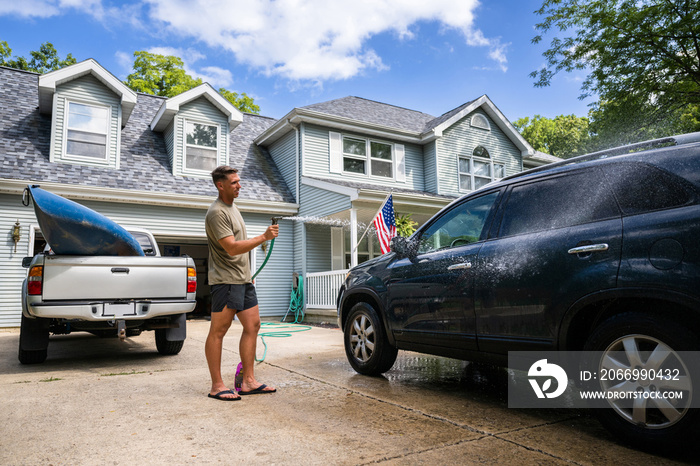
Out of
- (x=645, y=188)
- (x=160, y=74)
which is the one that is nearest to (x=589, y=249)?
(x=645, y=188)

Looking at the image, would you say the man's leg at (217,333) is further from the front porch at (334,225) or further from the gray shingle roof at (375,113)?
the gray shingle roof at (375,113)

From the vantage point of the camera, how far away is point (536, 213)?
127 inches

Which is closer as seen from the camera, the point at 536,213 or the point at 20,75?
the point at 536,213

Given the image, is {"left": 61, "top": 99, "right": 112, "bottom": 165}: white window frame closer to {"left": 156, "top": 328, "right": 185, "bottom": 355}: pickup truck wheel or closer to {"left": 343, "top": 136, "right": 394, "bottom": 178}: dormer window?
{"left": 343, "top": 136, "right": 394, "bottom": 178}: dormer window

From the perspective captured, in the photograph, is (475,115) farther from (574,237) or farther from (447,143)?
(574,237)

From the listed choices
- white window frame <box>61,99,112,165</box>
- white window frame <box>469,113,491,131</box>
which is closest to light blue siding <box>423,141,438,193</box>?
white window frame <box>469,113,491,131</box>

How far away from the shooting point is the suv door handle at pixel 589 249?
2.62m

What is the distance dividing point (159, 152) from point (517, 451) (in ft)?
42.3

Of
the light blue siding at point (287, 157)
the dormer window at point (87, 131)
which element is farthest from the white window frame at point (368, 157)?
the dormer window at point (87, 131)

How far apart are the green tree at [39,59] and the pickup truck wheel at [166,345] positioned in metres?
26.3

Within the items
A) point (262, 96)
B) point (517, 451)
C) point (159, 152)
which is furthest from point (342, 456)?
point (262, 96)

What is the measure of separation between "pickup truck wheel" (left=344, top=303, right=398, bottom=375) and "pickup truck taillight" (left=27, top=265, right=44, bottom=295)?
332cm

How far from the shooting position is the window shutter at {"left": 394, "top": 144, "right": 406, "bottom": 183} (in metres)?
15.2

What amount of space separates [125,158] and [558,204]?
12.0 metres
